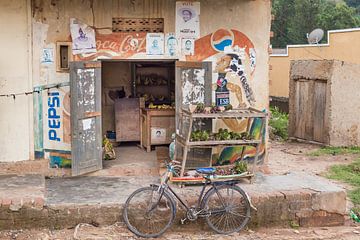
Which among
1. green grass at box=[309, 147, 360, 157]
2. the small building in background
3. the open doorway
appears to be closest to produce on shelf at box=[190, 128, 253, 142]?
the open doorway

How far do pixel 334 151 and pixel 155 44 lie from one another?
7458 millimetres

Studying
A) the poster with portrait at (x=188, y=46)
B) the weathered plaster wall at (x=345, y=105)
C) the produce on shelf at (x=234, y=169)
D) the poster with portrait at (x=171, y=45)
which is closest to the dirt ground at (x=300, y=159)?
the weathered plaster wall at (x=345, y=105)

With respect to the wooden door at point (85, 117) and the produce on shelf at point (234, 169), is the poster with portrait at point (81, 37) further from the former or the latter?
the produce on shelf at point (234, 169)

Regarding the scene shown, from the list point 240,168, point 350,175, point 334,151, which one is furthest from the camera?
point 334,151

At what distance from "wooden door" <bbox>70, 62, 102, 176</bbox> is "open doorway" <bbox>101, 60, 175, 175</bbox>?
6.07 ft

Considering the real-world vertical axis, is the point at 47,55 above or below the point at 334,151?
above

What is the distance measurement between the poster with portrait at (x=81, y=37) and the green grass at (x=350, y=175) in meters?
5.45

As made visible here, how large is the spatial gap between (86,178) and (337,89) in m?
8.59

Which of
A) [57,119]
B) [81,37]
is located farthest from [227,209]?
[81,37]

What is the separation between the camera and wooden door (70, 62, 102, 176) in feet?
28.4

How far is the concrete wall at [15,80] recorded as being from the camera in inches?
343

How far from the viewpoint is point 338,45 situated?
63.6 ft

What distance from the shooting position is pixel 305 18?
1467 inches

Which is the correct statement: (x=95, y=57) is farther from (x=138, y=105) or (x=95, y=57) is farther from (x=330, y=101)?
(x=330, y=101)
